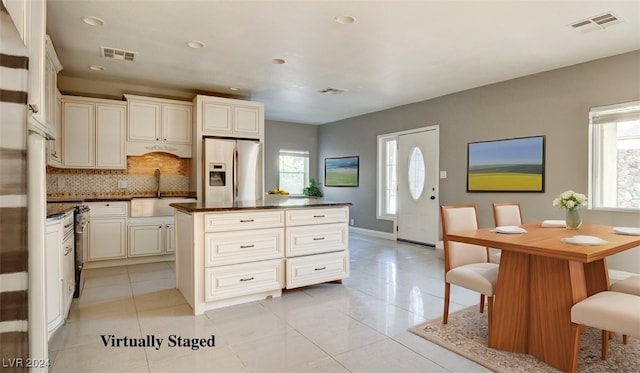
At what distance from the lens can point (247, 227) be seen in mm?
3076

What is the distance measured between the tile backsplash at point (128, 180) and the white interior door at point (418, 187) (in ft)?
12.5

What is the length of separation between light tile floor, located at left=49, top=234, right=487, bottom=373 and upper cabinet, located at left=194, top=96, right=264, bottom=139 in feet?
7.47

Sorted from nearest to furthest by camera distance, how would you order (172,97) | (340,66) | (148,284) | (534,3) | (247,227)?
(534,3), (247,227), (148,284), (340,66), (172,97)

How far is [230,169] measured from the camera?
5258 mm

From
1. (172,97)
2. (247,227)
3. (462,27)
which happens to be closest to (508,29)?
(462,27)

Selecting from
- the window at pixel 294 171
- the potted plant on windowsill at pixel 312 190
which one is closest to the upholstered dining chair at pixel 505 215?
the potted plant on windowsill at pixel 312 190

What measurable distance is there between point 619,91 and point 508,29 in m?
1.71

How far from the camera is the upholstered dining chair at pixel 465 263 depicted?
2.36 m

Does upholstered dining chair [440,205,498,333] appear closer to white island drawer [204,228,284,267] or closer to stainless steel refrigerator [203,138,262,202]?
white island drawer [204,228,284,267]

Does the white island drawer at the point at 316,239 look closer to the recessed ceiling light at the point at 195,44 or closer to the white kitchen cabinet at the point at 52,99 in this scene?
the recessed ceiling light at the point at 195,44

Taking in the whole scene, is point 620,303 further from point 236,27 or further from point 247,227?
point 236,27

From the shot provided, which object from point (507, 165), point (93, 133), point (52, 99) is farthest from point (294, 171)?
point (52, 99)

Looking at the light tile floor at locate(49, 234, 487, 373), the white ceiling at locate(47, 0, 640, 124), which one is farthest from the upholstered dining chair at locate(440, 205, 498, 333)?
the white ceiling at locate(47, 0, 640, 124)

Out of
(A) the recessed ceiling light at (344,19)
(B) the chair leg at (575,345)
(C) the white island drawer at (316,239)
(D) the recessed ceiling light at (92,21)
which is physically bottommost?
(B) the chair leg at (575,345)
